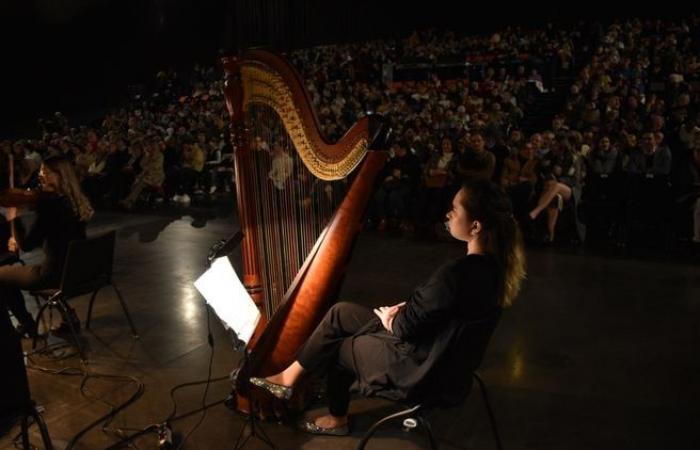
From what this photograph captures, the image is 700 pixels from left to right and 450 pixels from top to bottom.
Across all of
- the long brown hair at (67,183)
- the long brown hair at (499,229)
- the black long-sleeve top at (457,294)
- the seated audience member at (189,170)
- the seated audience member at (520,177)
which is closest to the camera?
the black long-sleeve top at (457,294)

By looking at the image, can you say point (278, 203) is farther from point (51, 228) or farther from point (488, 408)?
point (51, 228)

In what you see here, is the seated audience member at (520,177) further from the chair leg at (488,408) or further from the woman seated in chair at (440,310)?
the woman seated in chair at (440,310)

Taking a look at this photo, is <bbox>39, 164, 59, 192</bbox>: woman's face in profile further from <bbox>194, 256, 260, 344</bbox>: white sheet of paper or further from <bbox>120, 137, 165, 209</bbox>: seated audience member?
<bbox>120, 137, 165, 209</bbox>: seated audience member

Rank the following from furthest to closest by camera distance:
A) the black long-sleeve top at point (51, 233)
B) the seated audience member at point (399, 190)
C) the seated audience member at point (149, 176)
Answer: the seated audience member at point (149, 176) < the seated audience member at point (399, 190) < the black long-sleeve top at point (51, 233)

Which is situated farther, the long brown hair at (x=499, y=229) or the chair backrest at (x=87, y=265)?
the chair backrest at (x=87, y=265)

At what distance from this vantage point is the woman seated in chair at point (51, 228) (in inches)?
145

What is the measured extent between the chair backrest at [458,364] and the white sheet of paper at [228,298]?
0.81 meters

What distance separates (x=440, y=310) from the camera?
82.7 inches

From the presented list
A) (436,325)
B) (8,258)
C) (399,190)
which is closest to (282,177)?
(436,325)

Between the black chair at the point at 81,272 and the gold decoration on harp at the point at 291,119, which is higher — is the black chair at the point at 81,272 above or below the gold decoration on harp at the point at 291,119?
below

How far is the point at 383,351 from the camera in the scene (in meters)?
2.33

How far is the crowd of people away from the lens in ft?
20.2

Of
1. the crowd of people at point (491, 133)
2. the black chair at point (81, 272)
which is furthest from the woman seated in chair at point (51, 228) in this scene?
the crowd of people at point (491, 133)

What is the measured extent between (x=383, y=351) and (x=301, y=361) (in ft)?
1.30
